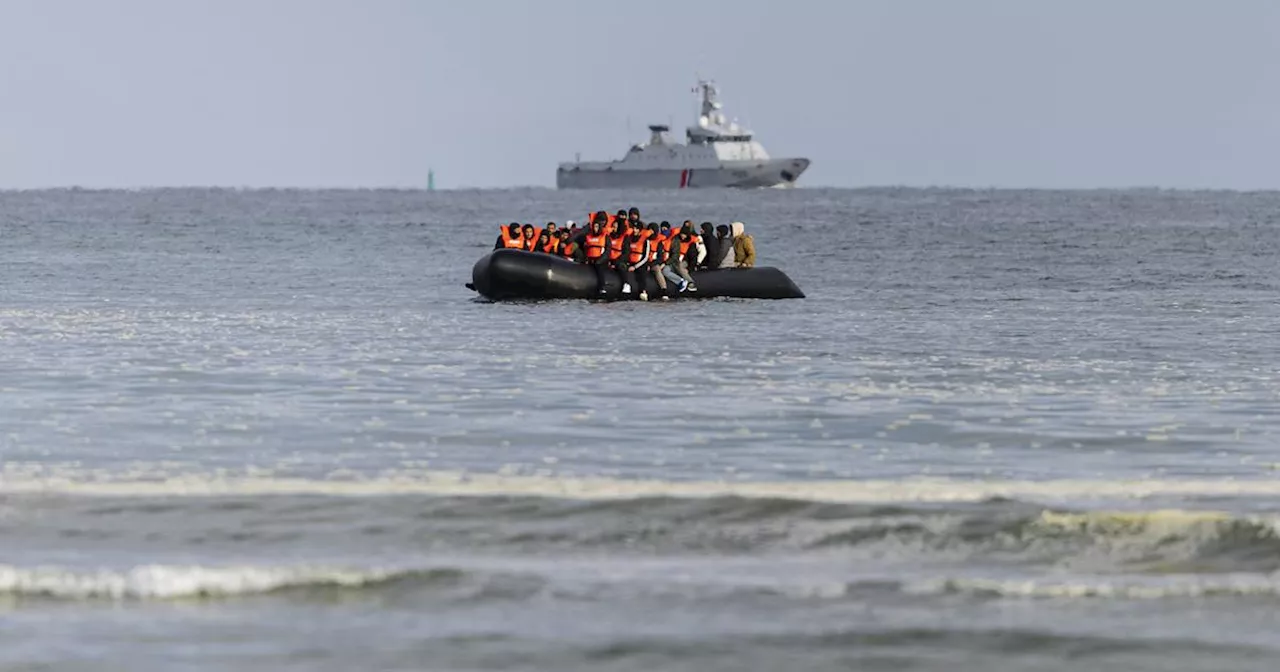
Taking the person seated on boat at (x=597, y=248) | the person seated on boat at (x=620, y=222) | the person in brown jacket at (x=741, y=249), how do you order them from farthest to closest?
the person in brown jacket at (x=741, y=249) < the person seated on boat at (x=597, y=248) < the person seated on boat at (x=620, y=222)

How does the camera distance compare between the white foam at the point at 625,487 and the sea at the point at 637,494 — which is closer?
the sea at the point at 637,494

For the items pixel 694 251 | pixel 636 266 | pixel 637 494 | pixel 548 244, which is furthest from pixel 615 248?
pixel 637 494

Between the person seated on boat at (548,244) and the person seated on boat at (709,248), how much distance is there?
244 cm

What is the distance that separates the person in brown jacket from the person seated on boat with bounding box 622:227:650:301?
5.81 feet

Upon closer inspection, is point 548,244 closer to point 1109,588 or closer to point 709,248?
point 709,248

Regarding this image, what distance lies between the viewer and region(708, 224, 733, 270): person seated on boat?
34.5 metres

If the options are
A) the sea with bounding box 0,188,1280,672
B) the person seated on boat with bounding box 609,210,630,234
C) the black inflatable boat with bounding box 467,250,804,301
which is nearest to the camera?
the sea with bounding box 0,188,1280,672

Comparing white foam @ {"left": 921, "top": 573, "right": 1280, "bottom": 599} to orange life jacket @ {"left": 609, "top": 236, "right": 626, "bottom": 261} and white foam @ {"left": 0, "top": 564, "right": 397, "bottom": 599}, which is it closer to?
white foam @ {"left": 0, "top": 564, "right": 397, "bottom": 599}

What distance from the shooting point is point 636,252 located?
33875 mm

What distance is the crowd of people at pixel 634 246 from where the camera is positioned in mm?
33531

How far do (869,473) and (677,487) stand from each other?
59.8 inches

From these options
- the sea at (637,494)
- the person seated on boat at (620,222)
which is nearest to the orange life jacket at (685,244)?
the person seated on boat at (620,222)

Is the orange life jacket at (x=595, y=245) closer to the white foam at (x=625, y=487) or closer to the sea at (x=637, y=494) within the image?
the sea at (x=637, y=494)

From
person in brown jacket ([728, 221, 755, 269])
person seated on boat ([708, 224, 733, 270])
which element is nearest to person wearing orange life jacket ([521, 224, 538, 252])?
person seated on boat ([708, 224, 733, 270])
